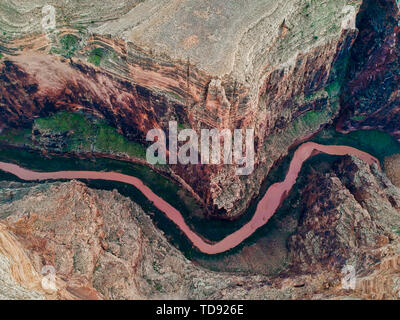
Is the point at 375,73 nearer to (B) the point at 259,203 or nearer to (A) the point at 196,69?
(B) the point at 259,203

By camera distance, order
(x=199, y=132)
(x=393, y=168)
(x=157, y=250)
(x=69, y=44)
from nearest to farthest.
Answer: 1. (x=199, y=132)
2. (x=157, y=250)
3. (x=69, y=44)
4. (x=393, y=168)

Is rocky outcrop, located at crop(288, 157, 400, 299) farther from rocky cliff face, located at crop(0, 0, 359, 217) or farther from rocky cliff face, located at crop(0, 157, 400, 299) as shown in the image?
rocky cliff face, located at crop(0, 0, 359, 217)

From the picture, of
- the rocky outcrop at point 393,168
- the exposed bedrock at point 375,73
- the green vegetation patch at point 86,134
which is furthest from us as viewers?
the green vegetation patch at point 86,134

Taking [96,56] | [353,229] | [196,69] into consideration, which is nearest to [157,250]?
[196,69]

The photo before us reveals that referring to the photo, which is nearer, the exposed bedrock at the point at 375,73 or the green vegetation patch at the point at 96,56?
the green vegetation patch at the point at 96,56

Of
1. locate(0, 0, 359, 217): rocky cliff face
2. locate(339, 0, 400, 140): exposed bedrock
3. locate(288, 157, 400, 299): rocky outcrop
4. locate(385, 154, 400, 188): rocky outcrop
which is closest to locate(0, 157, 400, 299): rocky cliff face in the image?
locate(288, 157, 400, 299): rocky outcrop

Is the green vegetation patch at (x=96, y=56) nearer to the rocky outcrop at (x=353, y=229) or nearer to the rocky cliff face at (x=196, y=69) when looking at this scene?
the rocky cliff face at (x=196, y=69)

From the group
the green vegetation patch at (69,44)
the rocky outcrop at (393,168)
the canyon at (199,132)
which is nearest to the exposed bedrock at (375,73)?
the canyon at (199,132)
